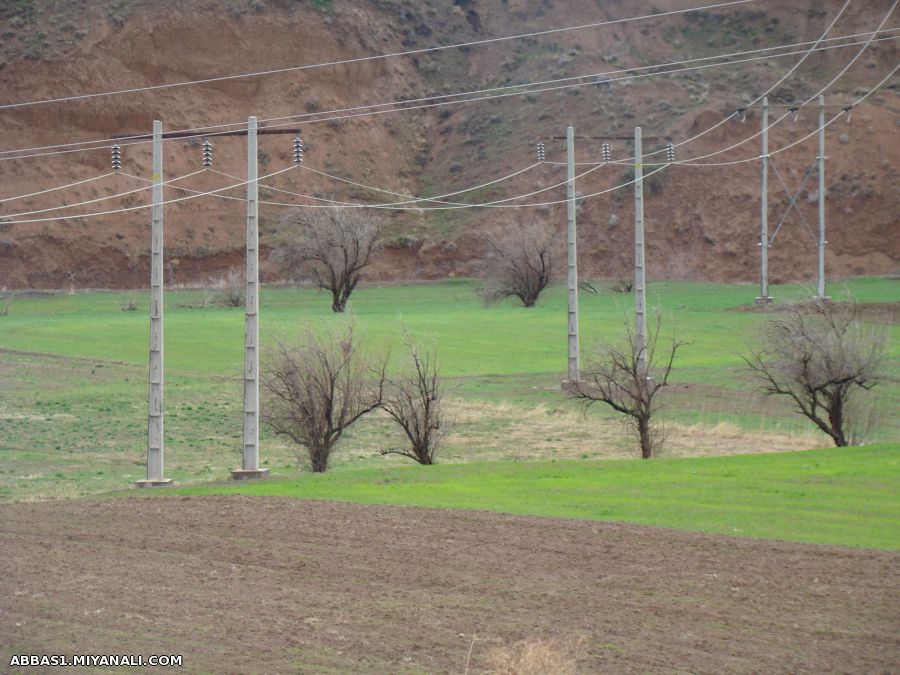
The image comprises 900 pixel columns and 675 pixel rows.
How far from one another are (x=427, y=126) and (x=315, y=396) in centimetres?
9051

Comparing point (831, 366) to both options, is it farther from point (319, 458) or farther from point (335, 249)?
point (335, 249)

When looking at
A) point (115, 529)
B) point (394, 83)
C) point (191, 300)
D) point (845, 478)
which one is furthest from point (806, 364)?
point (394, 83)

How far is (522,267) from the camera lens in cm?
7550

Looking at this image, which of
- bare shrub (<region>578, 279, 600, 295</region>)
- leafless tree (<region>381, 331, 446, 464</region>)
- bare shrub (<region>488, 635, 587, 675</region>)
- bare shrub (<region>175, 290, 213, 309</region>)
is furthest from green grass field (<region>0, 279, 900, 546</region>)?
bare shrub (<region>578, 279, 600, 295</region>)

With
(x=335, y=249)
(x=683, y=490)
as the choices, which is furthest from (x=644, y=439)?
(x=335, y=249)

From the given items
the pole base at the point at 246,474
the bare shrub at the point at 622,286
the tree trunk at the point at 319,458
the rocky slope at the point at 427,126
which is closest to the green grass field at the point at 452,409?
the tree trunk at the point at 319,458

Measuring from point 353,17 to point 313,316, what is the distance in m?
60.0

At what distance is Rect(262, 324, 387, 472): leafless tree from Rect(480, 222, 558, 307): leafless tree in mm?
44081

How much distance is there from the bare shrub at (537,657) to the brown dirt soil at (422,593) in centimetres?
17

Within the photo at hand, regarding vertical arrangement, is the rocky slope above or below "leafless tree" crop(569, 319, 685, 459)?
above

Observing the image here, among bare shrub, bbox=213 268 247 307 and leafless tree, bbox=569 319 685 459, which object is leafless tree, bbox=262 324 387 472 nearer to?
leafless tree, bbox=569 319 685 459

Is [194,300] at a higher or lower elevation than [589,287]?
lower

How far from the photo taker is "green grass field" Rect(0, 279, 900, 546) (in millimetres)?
25297

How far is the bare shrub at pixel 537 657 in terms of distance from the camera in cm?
1125
